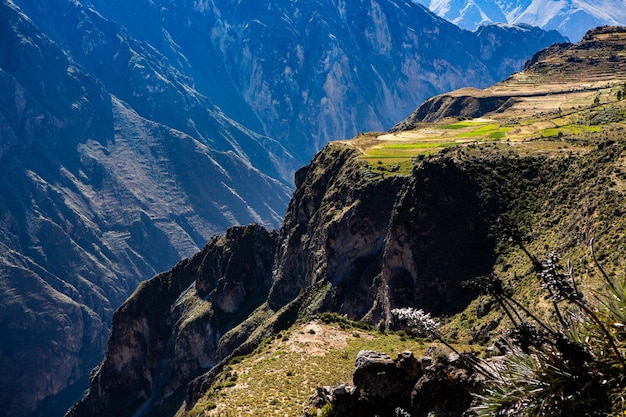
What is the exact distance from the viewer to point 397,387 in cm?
2539

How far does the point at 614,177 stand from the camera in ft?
185

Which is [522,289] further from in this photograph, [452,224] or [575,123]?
[575,123]

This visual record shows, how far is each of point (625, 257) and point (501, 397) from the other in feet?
106

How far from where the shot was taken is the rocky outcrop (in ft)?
74.7

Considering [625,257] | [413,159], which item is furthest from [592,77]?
[625,257]

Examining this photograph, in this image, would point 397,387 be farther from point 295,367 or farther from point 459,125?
point 459,125

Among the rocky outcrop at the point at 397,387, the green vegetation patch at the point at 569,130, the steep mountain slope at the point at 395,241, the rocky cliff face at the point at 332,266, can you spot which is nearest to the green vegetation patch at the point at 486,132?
the steep mountain slope at the point at 395,241

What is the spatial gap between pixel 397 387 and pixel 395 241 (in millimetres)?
52527

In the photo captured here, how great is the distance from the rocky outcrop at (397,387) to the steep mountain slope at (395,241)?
6.12m

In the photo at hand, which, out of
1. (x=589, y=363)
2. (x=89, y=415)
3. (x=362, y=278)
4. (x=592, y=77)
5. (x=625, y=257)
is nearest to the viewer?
(x=589, y=363)

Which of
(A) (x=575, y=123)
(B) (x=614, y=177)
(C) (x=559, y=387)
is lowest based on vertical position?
(C) (x=559, y=387)

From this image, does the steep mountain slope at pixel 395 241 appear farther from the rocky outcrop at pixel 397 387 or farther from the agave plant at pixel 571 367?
the agave plant at pixel 571 367

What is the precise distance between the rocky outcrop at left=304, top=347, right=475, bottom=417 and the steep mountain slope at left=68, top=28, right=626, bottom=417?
6118mm

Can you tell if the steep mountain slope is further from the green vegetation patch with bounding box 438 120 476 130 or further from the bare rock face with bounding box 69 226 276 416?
the green vegetation patch with bounding box 438 120 476 130
